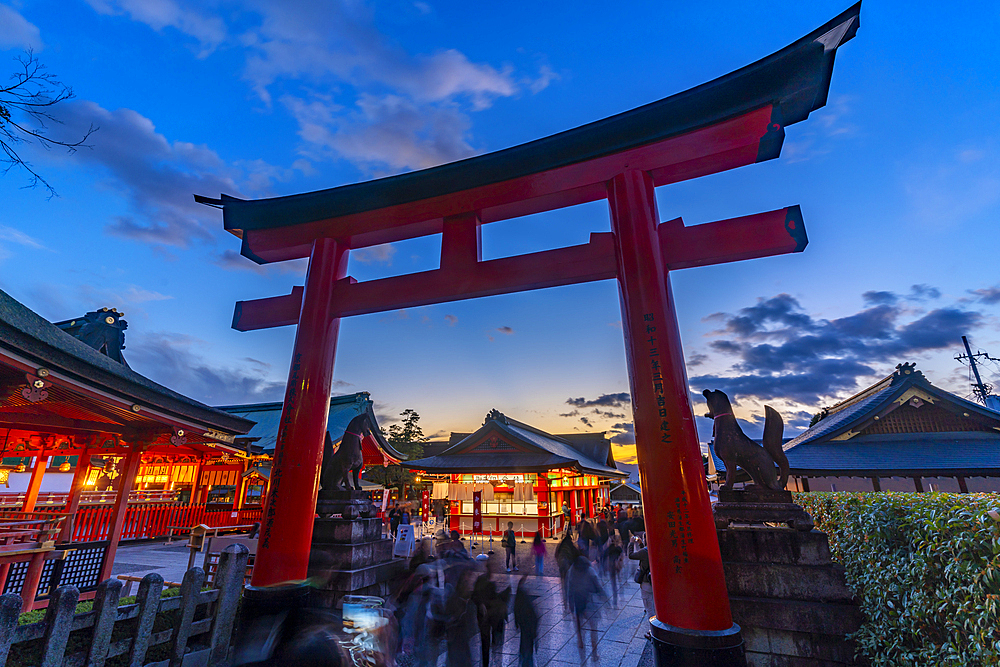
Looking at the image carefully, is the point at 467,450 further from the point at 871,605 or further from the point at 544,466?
→ the point at 871,605

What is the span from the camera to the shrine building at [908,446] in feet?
43.6

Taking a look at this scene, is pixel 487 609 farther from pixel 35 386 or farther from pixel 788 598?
pixel 35 386

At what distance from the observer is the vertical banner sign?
19077 mm

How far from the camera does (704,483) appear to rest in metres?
4.64

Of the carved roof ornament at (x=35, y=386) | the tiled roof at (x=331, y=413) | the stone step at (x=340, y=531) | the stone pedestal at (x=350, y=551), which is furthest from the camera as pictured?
the tiled roof at (x=331, y=413)

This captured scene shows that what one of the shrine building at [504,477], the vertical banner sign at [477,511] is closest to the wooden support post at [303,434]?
the shrine building at [504,477]

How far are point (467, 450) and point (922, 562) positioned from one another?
18779 mm

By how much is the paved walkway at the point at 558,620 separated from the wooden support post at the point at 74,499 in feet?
7.10

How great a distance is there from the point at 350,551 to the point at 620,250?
612 cm

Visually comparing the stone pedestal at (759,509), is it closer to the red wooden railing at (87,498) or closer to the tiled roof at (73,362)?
the tiled roof at (73,362)

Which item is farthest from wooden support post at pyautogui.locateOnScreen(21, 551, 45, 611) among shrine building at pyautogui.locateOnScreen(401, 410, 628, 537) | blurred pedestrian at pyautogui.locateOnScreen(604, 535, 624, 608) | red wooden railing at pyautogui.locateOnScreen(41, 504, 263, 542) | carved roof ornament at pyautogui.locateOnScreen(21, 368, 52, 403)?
shrine building at pyautogui.locateOnScreen(401, 410, 628, 537)

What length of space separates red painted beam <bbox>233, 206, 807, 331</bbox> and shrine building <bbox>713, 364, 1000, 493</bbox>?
12.6m

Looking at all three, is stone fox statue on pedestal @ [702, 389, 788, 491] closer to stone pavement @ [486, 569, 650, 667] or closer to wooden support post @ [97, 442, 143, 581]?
stone pavement @ [486, 569, 650, 667]

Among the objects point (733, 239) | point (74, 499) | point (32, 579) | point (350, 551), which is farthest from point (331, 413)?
point (733, 239)
